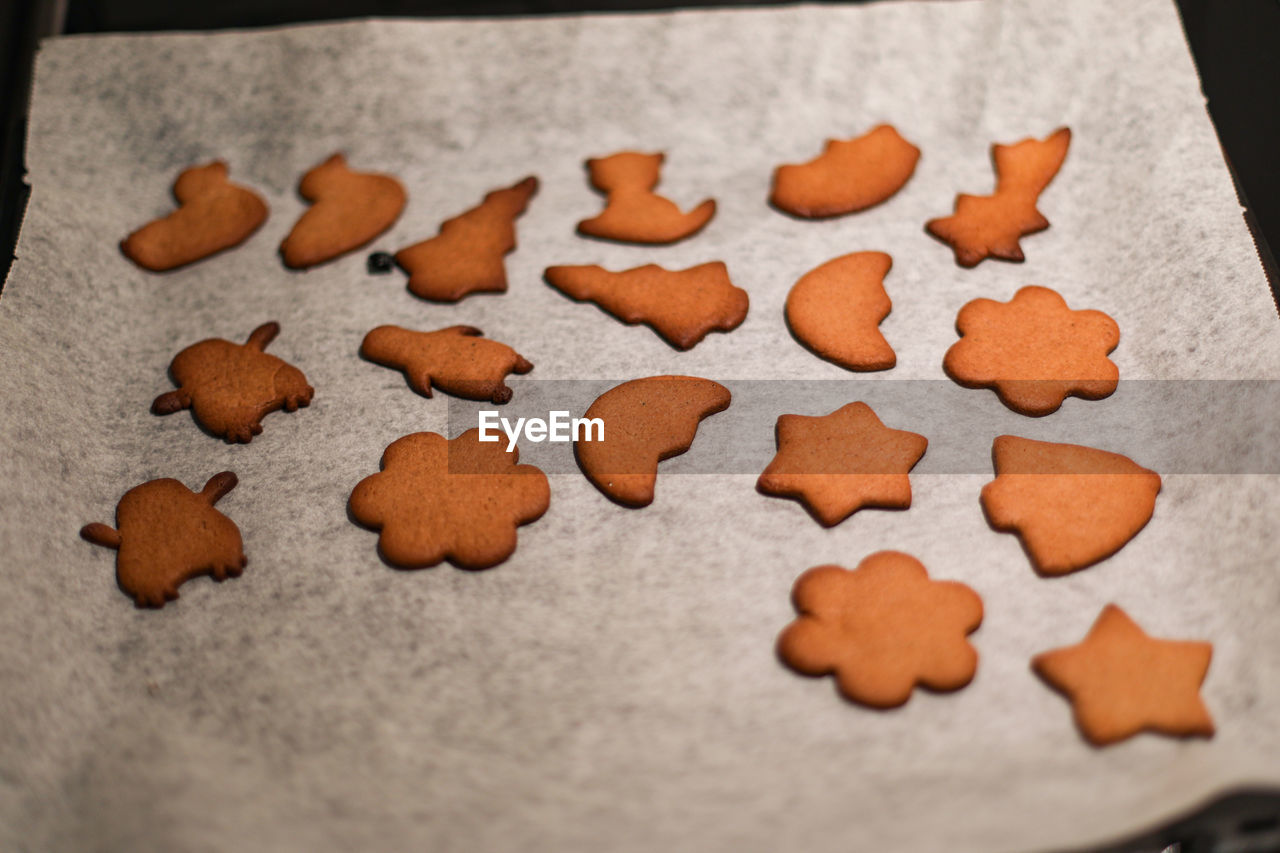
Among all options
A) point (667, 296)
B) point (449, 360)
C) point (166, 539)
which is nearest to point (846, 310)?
point (667, 296)

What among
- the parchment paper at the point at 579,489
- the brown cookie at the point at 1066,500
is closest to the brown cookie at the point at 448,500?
the parchment paper at the point at 579,489

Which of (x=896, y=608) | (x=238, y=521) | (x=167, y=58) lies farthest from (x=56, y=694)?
(x=167, y=58)

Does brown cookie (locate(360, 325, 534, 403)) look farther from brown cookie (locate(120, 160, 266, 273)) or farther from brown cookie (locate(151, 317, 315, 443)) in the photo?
brown cookie (locate(120, 160, 266, 273))

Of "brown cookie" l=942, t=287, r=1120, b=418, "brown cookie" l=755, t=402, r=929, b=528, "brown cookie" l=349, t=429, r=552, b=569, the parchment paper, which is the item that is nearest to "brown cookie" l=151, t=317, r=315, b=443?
the parchment paper

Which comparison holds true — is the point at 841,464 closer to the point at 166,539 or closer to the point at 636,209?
the point at 636,209

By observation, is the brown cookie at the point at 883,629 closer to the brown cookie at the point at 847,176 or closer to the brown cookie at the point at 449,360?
the brown cookie at the point at 449,360
